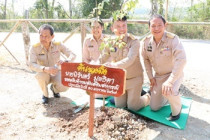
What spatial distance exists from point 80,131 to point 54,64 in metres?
1.39

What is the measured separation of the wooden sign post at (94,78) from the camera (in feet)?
6.95

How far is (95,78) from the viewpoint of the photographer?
2.23 m

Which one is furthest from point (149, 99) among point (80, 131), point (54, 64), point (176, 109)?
point (54, 64)

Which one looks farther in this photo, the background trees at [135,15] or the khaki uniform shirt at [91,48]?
the background trees at [135,15]

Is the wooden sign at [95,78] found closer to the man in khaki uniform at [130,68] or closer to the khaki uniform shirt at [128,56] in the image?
the khaki uniform shirt at [128,56]

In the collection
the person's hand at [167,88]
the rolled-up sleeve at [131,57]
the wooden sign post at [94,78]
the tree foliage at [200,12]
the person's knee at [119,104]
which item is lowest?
the person's knee at [119,104]

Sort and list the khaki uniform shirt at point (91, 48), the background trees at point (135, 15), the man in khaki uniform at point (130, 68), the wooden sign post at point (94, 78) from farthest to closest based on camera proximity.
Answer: the background trees at point (135, 15) < the khaki uniform shirt at point (91, 48) < the man in khaki uniform at point (130, 68) < the wooden sign post at point (94, 78)

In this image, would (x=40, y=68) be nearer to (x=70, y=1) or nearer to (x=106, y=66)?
(x=106, y=66)

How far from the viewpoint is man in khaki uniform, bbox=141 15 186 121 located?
257cm

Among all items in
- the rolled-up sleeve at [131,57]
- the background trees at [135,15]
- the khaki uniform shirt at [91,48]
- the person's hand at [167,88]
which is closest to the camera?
the person's hand at [167,88]

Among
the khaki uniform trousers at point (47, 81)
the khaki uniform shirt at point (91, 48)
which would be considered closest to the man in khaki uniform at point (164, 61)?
the khaki uniform shirt at point (91, 48)

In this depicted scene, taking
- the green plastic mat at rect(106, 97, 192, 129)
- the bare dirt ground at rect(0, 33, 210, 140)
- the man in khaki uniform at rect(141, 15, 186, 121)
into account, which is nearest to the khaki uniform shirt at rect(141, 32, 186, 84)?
the man in khaki uniform at rect(141, 15, 186, 121)

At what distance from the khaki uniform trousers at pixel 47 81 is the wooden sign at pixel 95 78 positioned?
1.13 meters

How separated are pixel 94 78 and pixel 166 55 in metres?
1.10
